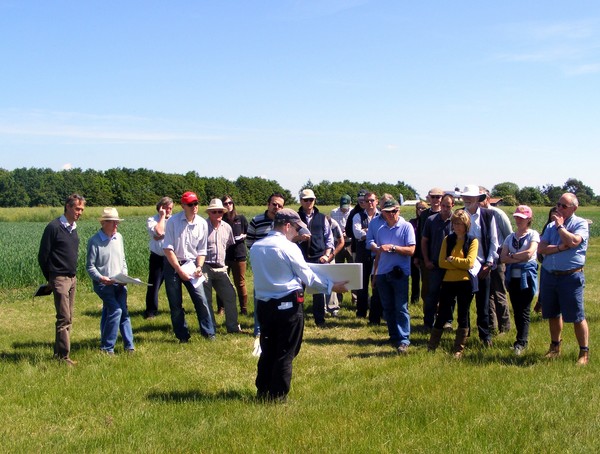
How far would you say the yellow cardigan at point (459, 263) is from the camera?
7527 mm

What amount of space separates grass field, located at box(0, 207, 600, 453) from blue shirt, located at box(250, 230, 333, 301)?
3.71 feet

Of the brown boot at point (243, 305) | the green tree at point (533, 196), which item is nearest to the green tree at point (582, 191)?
the green tree at point (533, 196)

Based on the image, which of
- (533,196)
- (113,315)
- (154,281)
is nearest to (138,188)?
(533,196)

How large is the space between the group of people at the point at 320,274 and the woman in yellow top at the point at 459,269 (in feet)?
0.04

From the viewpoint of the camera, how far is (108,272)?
7.82 meters

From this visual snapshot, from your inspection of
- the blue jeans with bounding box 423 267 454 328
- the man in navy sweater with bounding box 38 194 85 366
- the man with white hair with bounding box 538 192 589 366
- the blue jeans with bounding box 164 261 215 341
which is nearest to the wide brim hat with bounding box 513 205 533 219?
the man with white hair with bounding box 538 192 589 366

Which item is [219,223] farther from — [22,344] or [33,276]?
[33,276]

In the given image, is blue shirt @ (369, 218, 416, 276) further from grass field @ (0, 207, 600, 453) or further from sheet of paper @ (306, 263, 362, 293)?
sheet of paper @ (306, 263, 362, 293)

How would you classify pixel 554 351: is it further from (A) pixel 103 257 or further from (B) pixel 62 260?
(B) pixel 62 260

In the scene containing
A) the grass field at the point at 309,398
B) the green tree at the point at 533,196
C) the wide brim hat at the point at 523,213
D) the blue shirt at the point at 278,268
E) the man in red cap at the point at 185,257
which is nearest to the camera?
the grass field at the point at 309,398

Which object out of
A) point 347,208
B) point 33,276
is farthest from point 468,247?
point 33,276

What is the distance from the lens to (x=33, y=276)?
47.1 feet

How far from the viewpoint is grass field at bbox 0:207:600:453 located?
4898mm

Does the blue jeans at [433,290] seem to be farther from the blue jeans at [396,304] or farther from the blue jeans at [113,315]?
the blue jeans at [113,315]
